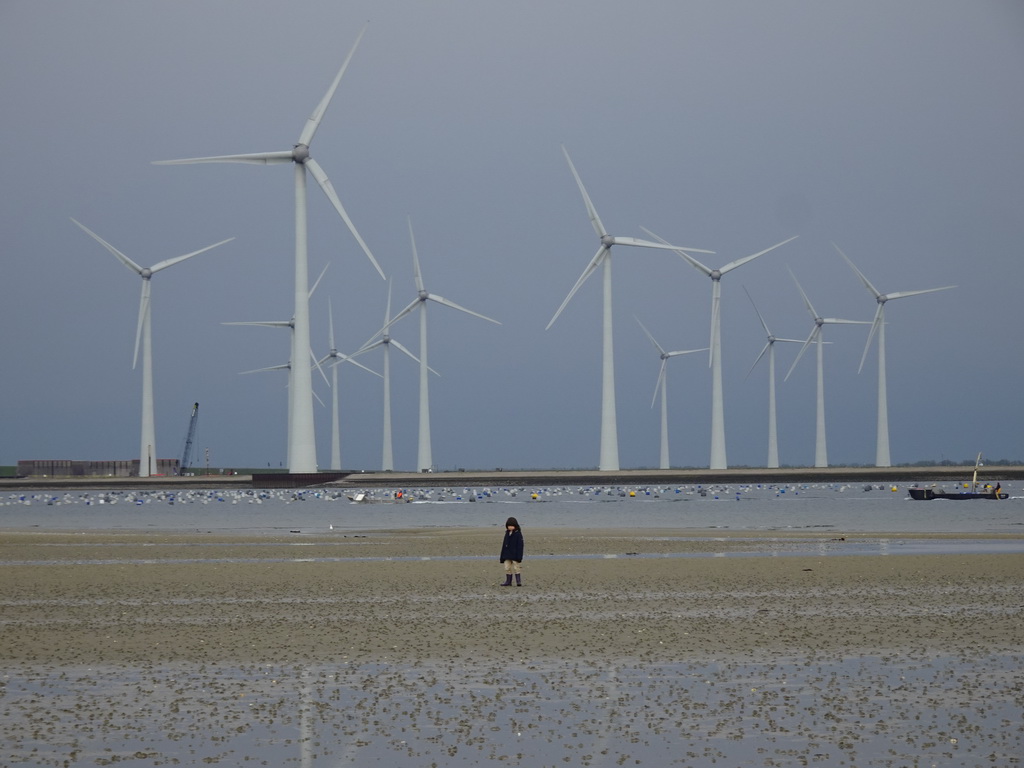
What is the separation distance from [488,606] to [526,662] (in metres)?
8.19

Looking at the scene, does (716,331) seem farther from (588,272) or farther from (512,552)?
(512,552)

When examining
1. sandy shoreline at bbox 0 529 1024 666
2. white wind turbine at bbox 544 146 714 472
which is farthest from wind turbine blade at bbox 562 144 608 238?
sandy shoreline at bbox 0 529 1024 666

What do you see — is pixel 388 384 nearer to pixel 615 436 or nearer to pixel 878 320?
pixel 615 436

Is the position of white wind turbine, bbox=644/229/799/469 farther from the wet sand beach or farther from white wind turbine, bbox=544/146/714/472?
the wet sand beach

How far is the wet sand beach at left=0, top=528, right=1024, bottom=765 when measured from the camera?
14.2 m

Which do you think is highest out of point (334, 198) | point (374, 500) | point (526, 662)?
point (334, 198)

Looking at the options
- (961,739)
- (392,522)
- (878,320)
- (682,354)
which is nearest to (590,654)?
(961,739)

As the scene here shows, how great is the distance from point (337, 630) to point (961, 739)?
12.5 meters

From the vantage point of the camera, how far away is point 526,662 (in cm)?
1967

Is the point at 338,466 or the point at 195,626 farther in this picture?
the point at 338,466

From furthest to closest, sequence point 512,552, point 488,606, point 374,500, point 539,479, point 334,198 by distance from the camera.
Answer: point 539,479, point 374,500, point 334,198, point 512,552, point 488,606

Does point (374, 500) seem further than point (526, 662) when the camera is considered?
Yes

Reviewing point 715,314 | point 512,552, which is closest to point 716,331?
point 715,314

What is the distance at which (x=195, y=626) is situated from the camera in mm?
24484
